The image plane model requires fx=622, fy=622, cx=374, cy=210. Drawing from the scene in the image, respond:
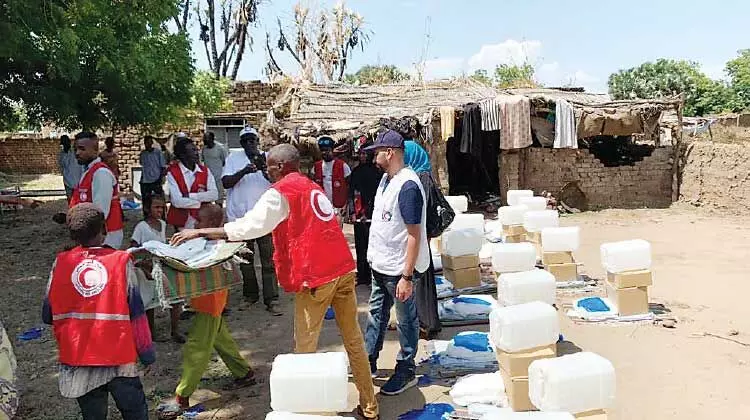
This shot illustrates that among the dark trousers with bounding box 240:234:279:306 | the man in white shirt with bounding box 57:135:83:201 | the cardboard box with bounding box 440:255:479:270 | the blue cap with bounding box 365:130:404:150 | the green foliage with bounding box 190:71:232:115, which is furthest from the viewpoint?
the green foliage with bounding box 190:71:232:115

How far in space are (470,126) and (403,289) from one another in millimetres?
9018

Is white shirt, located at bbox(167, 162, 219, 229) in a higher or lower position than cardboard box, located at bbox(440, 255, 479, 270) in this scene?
higher

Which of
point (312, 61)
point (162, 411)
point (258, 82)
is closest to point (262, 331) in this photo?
point (162, 411)

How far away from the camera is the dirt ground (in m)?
4.09

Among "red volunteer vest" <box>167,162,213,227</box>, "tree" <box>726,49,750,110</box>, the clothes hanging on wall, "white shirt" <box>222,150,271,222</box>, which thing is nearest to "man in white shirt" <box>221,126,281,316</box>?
"white shirt" <box>222,150,271,222</box>

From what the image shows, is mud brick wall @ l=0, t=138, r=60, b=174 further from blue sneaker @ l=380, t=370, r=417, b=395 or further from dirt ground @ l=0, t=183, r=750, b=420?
blue sneaker @ l=380, t=370, r=417, b=395

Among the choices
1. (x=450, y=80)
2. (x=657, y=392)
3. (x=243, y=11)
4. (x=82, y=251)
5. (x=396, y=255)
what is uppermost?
(x=243, y=11)

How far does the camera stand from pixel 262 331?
225 inches

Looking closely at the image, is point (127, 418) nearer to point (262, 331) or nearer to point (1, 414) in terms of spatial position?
point (1, 414)

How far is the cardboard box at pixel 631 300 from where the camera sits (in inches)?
223

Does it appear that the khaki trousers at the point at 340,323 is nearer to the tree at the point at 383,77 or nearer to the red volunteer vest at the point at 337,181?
the red volunteer vest at the point at 337,181

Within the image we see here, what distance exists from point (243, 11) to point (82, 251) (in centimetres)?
2814

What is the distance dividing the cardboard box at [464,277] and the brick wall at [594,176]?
6.25m

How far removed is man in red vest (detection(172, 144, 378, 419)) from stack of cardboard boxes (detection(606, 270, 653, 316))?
2976 millimetres
